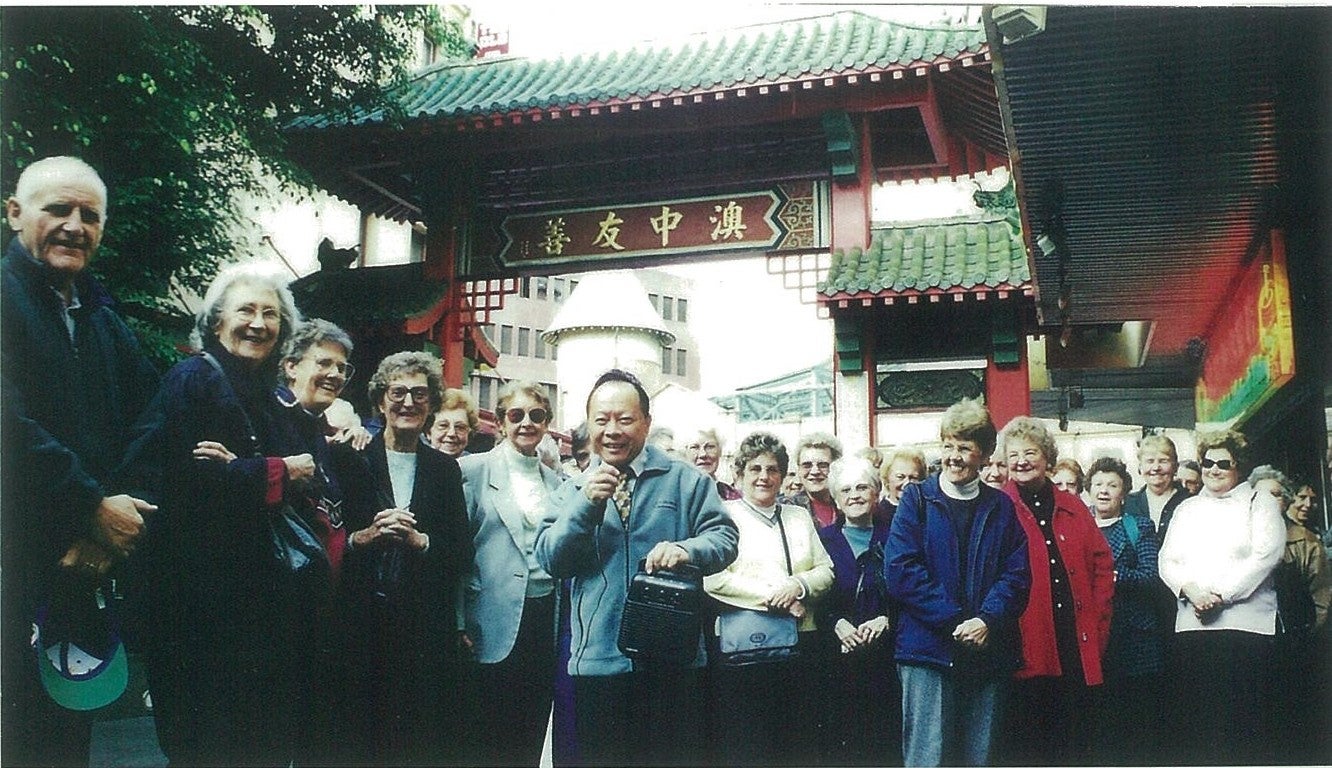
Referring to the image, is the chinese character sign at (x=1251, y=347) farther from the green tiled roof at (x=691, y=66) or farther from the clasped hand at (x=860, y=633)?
the clasped hand at (x=860, y=633)

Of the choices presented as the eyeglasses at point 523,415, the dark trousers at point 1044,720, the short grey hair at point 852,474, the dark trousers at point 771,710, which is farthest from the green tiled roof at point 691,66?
the dark trousers at point 1044,720

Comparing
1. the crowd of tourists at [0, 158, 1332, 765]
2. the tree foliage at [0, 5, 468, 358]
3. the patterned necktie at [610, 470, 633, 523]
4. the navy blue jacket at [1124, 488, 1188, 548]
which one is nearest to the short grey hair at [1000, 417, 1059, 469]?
the crowd of tourists at [0, 158, 1332, 765]

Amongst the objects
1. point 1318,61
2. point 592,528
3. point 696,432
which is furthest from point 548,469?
point 1318,61

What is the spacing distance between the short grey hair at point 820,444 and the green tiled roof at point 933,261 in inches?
25.3

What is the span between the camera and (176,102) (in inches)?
195

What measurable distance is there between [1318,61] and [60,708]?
5.54m

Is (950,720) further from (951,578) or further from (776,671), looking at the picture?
(776,671)

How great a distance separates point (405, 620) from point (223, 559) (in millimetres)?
791

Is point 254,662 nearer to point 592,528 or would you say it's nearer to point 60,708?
point 60,708

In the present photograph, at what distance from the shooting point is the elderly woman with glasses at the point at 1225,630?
181 inches

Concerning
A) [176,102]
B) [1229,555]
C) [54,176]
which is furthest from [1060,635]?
[54,176]

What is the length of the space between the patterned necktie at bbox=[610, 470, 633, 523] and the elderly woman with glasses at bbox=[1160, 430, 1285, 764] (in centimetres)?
222

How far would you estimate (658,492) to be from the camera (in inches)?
187

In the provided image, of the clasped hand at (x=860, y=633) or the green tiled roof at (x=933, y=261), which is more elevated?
Result: the green tiled roof at (x=933, y=261)
